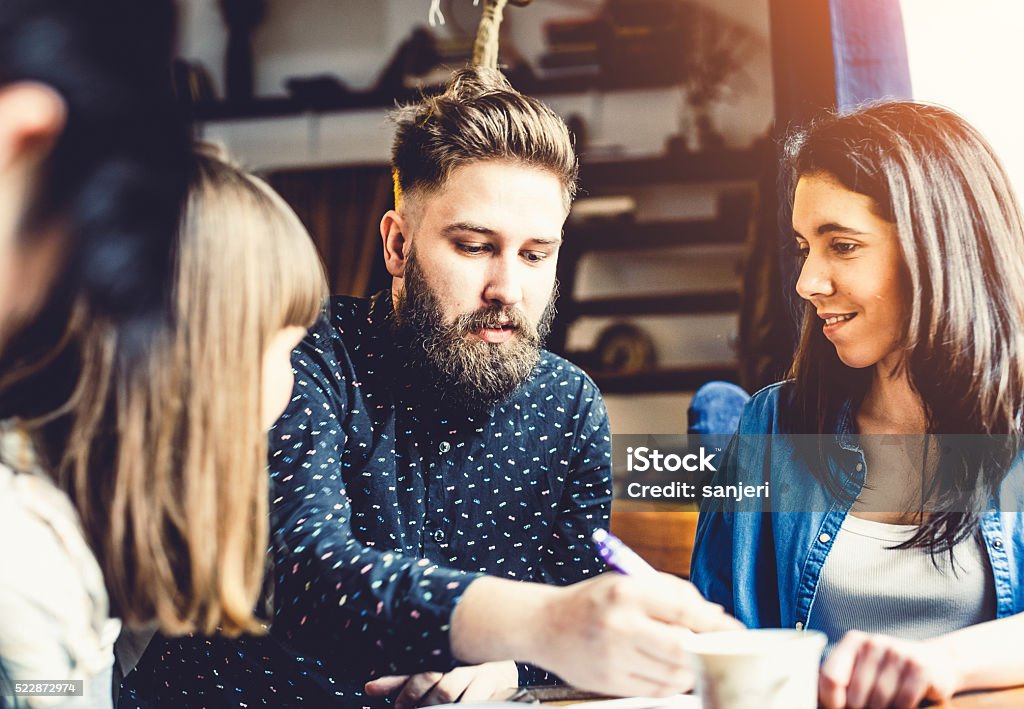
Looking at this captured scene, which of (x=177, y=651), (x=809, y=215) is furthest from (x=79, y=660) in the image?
(x=809, y=215)

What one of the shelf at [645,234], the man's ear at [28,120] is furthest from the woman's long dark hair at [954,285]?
the man's ear at [28,120]

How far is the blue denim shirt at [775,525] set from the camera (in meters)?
0.99

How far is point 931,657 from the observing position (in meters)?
0.75

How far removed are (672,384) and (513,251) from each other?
24 centimetres

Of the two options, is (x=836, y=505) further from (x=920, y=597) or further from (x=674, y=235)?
(x=674, y=235)

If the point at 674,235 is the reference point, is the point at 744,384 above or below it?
below

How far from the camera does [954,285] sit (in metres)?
0.98

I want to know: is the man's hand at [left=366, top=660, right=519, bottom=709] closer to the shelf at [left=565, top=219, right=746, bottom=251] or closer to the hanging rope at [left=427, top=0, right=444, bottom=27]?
the shelf at [left=565, top=219, right=746, bottom=251]

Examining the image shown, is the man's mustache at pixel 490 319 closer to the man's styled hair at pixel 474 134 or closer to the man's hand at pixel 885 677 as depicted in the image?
the man's styled hair at pixel 474 134

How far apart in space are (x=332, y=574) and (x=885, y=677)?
48cm

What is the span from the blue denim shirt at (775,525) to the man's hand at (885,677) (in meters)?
0.22

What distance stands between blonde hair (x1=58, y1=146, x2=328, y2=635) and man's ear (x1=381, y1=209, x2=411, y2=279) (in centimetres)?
22

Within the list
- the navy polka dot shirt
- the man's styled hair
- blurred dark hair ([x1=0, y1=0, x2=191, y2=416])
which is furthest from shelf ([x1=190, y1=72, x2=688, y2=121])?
the navy polka dot shirt

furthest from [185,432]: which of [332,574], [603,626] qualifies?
[603,626]
